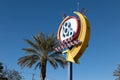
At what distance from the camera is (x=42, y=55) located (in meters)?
37.9

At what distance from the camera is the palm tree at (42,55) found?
37688mm

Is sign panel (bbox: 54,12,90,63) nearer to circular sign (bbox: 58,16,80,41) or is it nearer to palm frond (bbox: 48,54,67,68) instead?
circular sign (bbox: 58,16,80,41)

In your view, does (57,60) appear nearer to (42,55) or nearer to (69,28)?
(42,55)

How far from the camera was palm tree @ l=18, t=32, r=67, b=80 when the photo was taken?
124ft

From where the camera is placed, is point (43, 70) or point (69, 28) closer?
point (69, 28)

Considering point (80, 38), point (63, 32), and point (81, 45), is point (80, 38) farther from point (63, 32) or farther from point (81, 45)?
point (63, 32)

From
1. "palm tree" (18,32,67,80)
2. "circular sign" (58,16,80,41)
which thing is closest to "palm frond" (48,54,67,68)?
"palm tree" (18,32,67,80)

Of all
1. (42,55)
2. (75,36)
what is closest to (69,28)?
(75,36)

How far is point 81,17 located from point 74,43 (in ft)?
7.26

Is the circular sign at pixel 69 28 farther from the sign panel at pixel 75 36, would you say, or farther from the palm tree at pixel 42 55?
the palm tree at pixel 42 55

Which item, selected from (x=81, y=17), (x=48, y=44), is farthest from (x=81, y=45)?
(x=48, y=44)

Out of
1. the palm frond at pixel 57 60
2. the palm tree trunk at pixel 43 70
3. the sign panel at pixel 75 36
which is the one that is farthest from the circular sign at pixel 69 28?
the palm tree trunk at pixel 43 70

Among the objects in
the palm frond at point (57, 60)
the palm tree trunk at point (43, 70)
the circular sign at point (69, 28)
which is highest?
the circular sign at point (69, 28)

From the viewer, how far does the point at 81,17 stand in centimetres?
2314
